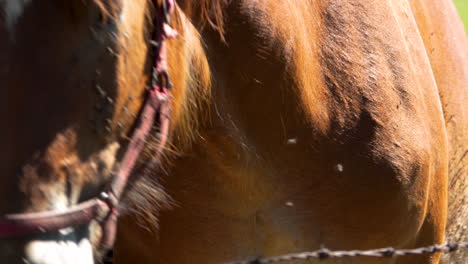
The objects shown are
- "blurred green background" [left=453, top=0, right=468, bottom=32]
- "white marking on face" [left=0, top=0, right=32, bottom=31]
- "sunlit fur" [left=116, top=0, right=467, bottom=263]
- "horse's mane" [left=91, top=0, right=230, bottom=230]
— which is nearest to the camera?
"white marking on face" [left=0, top=0, right=32, bottom=31]

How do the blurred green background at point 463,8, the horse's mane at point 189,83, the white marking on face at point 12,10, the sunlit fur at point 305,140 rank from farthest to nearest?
the blurred green background at point 463,8 → the sunlit fur at point 305,140 → the horse's mane at point 189,83 → the white marking on face at point 12,10

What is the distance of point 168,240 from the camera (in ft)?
7.48

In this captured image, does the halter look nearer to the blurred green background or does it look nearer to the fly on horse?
the fly on horse

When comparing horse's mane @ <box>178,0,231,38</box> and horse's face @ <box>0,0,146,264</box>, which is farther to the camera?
horse's mane @ <box>178,0,231,38</box>

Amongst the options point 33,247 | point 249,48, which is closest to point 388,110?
point 249,48

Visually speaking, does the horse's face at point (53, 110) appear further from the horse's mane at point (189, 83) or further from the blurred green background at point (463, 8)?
the blurred green background at point (463, 8)

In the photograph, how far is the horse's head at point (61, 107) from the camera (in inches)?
55.7

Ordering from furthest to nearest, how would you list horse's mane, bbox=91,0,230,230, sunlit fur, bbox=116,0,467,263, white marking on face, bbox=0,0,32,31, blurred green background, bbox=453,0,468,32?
blurred green background, bbox=453,0,468,32 < sunlit fur, bbox=116,0,467,263 < horse's mane, bbox=91,0,230,230 < white marking on face, bbox=0,0,32,31

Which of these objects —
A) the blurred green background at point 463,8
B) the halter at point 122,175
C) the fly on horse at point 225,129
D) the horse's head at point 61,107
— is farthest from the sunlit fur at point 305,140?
the blurred green background at point 463,8

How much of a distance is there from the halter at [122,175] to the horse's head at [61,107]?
0.01m

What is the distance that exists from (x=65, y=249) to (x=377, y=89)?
101cm

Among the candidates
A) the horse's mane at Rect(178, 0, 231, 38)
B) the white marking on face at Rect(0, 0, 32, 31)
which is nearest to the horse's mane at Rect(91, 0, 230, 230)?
the horse's mane at Rect(178, 0, 231, 38)

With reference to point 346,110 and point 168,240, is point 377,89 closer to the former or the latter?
point 346,110

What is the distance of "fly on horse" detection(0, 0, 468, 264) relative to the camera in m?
1.43
